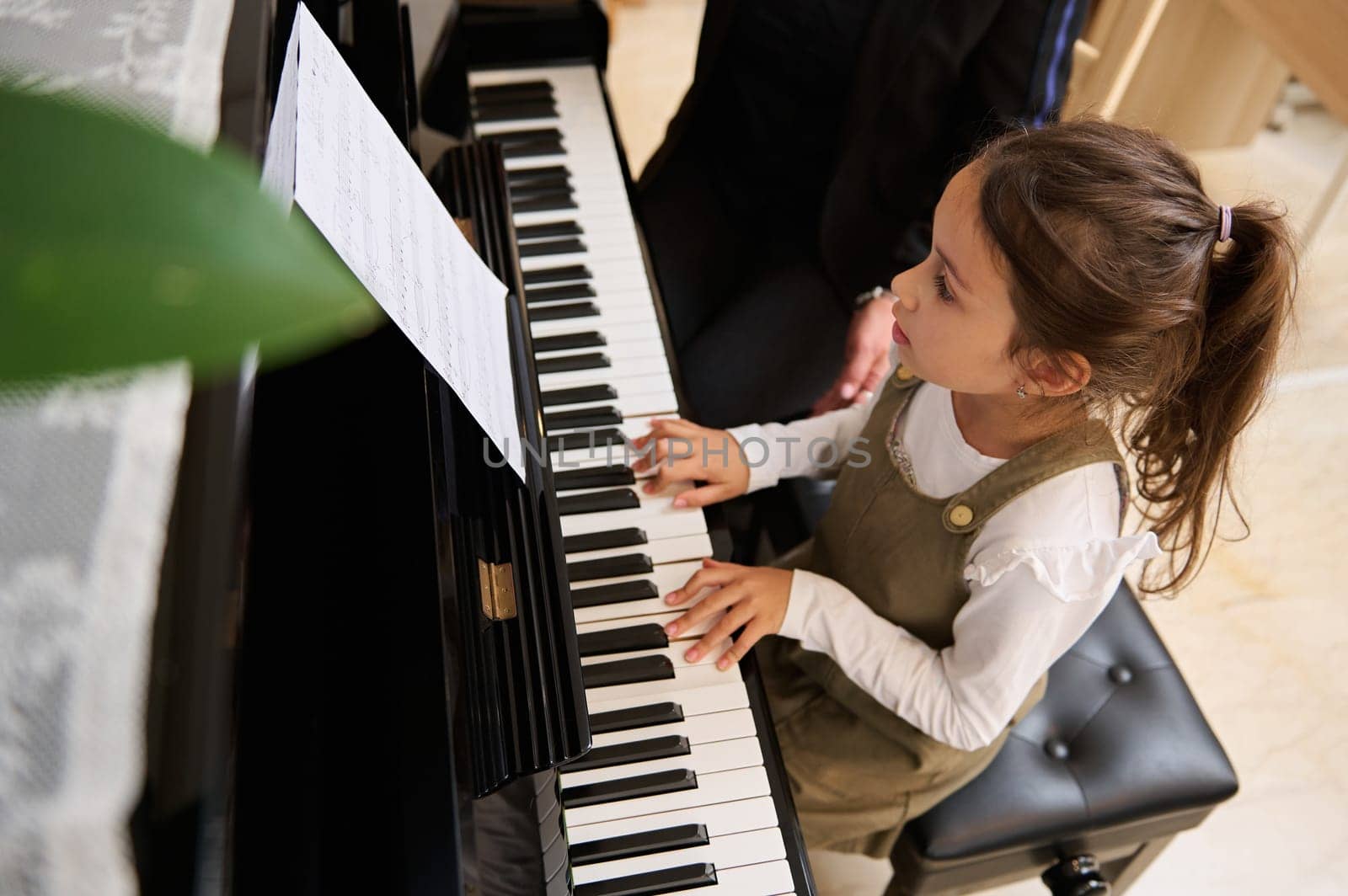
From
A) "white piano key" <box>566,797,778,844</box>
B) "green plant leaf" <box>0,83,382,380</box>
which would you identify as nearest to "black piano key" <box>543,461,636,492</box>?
"white piano key" <box>566,797,778,844</box>

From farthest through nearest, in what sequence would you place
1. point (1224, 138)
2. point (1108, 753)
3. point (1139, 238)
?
1. point (1224, 138)
2. point (1108, 753)
3. point (1139, 238)

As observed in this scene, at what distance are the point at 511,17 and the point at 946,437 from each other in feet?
3.48

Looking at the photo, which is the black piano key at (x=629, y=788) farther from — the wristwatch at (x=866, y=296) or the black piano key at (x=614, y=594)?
the wristwatch at (x=866, y=296)

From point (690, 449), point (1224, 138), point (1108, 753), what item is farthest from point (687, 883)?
point (1224, 138)

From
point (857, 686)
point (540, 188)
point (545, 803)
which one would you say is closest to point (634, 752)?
point (545, 803)

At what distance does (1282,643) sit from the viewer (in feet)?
7.13

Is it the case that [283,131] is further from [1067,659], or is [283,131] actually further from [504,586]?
[1067,659]

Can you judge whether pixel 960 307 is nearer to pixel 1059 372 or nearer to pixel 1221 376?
pixel 1059 372

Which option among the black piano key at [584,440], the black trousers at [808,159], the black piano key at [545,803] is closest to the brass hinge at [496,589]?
the black piano key at [545,803]

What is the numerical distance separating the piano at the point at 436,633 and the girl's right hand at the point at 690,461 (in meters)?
0.03

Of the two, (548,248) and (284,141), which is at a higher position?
(284,141)

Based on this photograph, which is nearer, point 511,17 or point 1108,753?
point 1108,753

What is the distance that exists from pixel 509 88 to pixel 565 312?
0.51 metres

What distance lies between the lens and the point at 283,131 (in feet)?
2.47
